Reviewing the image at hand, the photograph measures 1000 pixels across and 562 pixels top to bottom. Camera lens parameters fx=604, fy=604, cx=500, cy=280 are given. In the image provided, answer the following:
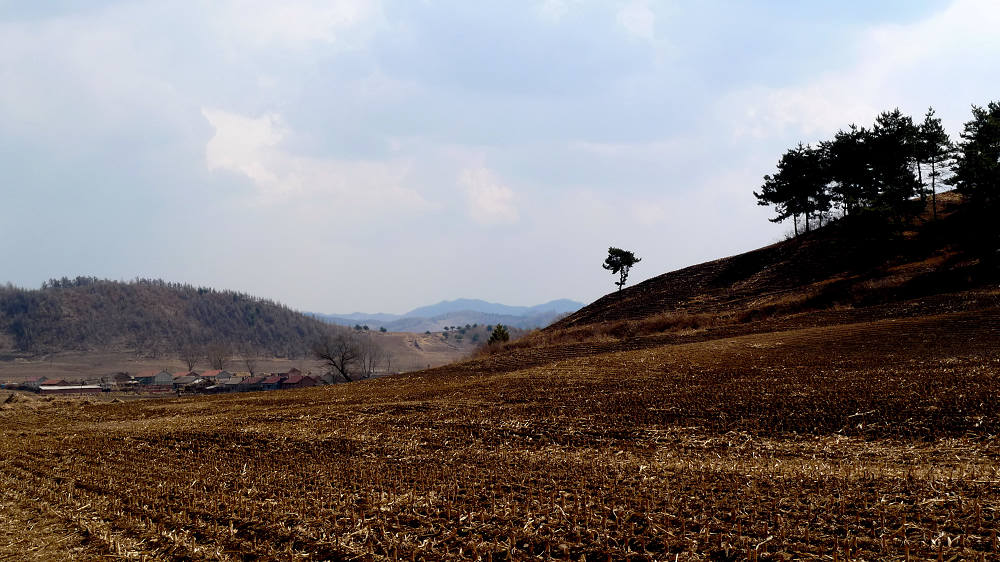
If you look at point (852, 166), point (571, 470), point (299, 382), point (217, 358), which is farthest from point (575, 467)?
point (217, 358)

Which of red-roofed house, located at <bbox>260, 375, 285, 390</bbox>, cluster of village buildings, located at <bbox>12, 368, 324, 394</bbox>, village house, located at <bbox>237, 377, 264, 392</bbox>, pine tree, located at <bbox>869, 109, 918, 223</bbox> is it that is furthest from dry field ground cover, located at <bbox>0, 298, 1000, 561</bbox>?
red-roofed house, located at <bbox>260, 375, 285, 390</bbox>

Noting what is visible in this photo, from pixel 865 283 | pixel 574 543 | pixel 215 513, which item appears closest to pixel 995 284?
pixel 865 283

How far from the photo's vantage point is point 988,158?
146 feet

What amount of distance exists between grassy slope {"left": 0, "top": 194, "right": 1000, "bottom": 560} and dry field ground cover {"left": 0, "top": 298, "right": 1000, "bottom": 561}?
0.07m

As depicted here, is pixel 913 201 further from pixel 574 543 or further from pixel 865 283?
pixel 574 543

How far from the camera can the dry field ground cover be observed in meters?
9.48

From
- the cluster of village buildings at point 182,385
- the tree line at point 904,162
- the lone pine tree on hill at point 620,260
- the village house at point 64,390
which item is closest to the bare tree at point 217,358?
the cluster of village buildings at point 182,385

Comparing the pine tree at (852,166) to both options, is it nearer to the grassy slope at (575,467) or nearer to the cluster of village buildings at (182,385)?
the grassy slope at (575,467)

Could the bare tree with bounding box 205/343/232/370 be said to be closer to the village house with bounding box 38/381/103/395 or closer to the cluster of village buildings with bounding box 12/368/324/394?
the cluster of village buildings with bounding box 12/368/324/394

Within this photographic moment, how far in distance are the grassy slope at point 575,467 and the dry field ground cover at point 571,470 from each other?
0.07 m

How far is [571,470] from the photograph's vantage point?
13.9 metres

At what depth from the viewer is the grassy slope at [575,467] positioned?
9.54 metres

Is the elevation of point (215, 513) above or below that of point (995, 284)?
below

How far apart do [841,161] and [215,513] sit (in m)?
62.6
